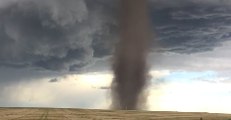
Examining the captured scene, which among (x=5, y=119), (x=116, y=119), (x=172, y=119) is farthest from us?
(x=172, y=119)

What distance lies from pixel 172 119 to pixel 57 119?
41.8m

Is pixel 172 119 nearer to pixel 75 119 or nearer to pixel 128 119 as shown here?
pixel 128 119

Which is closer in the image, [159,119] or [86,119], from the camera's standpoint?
[86,119]

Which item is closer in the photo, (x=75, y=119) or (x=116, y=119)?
(x=75, y=119)

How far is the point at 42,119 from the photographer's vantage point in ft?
418

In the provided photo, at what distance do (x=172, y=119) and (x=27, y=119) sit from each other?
1960 inches

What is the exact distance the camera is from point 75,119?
419ft

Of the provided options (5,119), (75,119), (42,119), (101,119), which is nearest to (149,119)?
(101,119)

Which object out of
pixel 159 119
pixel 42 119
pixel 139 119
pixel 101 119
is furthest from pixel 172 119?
pixel 42 119

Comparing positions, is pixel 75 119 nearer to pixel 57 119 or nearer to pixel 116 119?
pixel 57 119

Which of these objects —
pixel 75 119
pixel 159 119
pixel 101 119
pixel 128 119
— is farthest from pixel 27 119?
pixel 159 119

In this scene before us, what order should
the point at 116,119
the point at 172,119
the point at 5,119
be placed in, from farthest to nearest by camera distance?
Answer: the point at 172,119
the point at 116,119
the point at 5,119

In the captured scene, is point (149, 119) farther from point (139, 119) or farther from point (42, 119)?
point (42, 119)

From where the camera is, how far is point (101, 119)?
13438 cm
